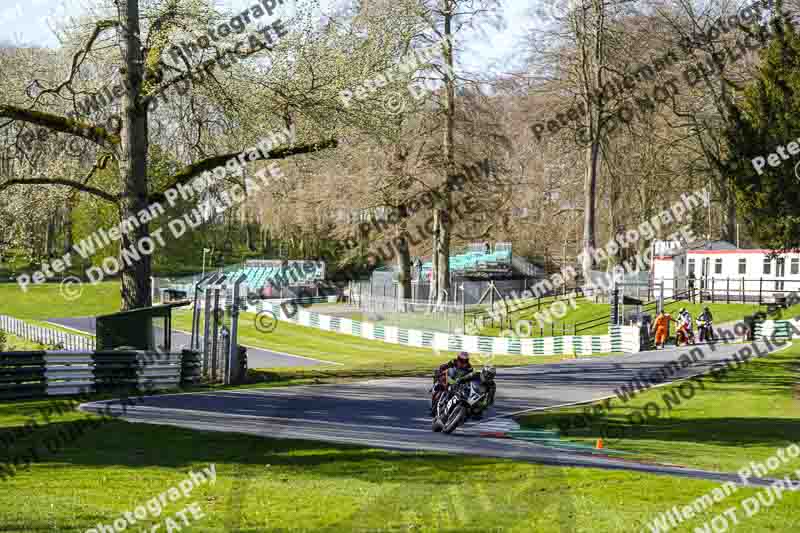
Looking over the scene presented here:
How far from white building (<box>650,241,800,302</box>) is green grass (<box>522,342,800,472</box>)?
21214 mm

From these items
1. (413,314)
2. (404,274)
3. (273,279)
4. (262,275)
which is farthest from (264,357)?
(262,275)

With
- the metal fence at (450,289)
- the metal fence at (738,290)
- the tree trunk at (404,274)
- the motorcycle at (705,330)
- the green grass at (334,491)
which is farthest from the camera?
the metal fence at (450,289)

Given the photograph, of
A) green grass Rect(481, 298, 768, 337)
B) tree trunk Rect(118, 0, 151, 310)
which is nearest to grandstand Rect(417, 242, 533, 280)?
green grass Rect(481, 298, 768, 337)

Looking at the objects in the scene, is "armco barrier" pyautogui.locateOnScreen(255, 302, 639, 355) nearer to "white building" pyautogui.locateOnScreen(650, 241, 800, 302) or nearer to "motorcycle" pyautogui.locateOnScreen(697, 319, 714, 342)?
"motorcycle" pyautogui.locateOnScreen(697, 319, 714, 342)

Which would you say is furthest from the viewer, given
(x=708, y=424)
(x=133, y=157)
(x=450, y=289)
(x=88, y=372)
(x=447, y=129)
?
(x=450, y=289)

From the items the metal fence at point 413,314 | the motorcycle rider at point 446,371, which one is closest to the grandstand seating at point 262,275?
the metal fence at point 413,314

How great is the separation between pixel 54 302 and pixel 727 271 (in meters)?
48.6

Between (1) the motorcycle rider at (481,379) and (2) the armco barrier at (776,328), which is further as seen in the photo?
(2) the armco barrier at (776,328)

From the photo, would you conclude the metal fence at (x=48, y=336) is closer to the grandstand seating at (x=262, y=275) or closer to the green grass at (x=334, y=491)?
the green grass at (x=334, y=491)

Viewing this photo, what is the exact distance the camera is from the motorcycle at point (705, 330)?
36219 millimetres

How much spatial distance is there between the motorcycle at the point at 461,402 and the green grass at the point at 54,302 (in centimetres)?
5242

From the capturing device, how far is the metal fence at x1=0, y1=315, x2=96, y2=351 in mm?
34250

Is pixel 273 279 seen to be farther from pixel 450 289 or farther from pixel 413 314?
pixel 413 314

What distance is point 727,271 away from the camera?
49.9 meters
